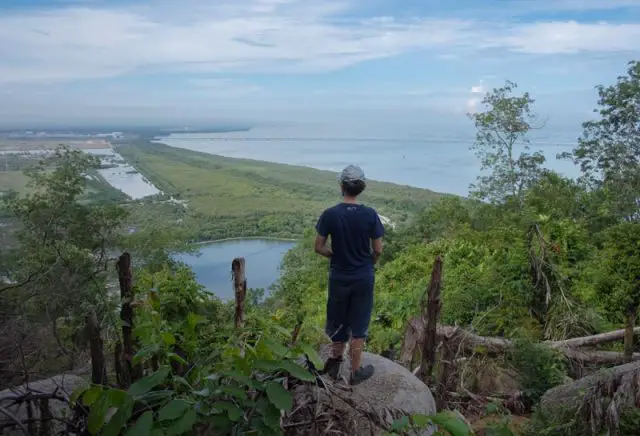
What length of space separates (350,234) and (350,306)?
22.9 inches

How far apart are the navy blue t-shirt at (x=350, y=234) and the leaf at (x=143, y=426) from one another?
7.31 ft

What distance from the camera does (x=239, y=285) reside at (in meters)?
3.56

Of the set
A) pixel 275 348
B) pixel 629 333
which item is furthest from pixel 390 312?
pixel 275 348

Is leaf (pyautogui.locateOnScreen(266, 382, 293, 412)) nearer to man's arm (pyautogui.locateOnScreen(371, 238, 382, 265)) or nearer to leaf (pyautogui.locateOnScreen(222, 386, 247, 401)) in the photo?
leaf (pyautogui.locateOnScreen(222, 386, 247, 401))

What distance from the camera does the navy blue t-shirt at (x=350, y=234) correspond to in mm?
3689

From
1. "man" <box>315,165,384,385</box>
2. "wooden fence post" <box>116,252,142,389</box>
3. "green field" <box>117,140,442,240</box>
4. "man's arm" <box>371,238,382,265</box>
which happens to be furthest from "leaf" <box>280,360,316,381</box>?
"green field" <box>117,140,442,240</box>

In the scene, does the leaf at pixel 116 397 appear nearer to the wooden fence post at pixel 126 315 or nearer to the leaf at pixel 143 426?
the leaf at pixel 143 426

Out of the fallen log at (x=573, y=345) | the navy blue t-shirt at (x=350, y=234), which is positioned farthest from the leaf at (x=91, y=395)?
the fallen log at (x=573, y=345)

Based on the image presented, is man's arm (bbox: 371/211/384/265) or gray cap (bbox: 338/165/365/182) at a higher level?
gray cap (bbox: 338/165/365/182)

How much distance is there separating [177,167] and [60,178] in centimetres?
2073

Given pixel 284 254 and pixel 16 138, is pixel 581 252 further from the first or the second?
pixel 16 138

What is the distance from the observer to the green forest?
191 cm

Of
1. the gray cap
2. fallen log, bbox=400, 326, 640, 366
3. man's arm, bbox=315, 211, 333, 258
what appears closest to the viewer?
the gray cap

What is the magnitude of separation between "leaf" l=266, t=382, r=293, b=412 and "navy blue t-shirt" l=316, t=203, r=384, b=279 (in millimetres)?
1991
